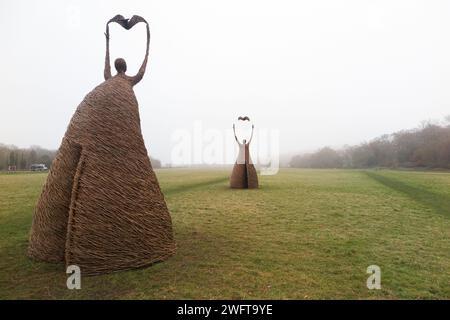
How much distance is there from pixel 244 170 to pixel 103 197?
48.8 ft

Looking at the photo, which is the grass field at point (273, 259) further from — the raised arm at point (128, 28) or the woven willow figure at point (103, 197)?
the raised arm at point (128, 28)

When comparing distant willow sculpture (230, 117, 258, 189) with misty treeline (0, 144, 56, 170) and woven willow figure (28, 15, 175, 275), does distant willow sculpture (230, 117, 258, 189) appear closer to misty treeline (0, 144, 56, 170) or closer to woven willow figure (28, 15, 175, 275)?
woven willow figure (28, 15, 175, 275)

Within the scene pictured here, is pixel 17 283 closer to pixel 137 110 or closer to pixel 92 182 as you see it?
pixel 92 182

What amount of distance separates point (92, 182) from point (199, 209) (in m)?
7.41

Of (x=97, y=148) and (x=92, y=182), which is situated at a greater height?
(x=97, y=148)

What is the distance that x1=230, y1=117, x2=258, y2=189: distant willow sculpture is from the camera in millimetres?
19625

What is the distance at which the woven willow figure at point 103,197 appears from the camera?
5449 millimetres

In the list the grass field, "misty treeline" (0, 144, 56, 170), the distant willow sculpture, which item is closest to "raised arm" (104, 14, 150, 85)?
the grass field

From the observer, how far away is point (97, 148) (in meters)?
5.77

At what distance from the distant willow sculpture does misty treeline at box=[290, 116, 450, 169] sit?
44.0 meters

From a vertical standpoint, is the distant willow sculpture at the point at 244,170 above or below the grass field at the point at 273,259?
above

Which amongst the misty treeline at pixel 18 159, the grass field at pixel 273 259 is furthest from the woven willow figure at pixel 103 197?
the misty treeline at pixel 18 159

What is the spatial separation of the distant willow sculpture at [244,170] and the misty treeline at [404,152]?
4395 cm
